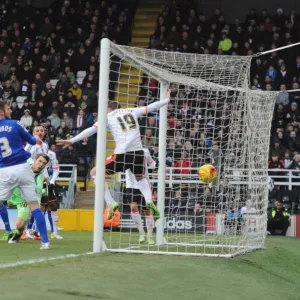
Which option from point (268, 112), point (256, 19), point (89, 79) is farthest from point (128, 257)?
point (256, 19)

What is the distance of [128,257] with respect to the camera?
10.8 m

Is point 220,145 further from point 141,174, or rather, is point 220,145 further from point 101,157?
point 101,157

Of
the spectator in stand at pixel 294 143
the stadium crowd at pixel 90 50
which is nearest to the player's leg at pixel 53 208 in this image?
the stadium crowd at pixel 90 50

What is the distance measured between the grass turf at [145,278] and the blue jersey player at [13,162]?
77 centimetres

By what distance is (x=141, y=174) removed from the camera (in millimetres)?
13094

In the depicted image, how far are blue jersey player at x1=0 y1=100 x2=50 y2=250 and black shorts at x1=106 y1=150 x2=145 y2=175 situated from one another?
147 centimetres

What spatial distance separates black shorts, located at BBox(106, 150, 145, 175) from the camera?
1282cm

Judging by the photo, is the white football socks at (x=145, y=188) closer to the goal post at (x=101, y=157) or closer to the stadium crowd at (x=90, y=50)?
the goal post at (x=101, y=157)

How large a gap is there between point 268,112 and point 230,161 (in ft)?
4.85

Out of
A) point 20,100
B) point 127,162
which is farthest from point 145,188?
point 20,100

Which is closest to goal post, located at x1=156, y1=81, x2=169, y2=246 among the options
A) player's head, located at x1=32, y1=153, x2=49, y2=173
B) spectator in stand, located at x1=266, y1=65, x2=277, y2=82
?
player's head, located at x1=32, y1=153, x2=49, y2=173

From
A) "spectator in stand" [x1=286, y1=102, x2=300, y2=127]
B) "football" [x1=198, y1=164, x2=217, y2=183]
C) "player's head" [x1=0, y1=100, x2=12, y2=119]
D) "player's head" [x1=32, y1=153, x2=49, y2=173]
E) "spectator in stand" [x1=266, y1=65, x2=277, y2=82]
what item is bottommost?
"football" [x1=198, y1=164, x2=217, y2=183]

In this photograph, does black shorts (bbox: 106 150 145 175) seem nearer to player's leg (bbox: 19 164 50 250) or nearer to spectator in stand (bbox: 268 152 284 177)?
player's leg (bbox: 19 164 50 250)

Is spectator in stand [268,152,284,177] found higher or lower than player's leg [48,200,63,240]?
higher
